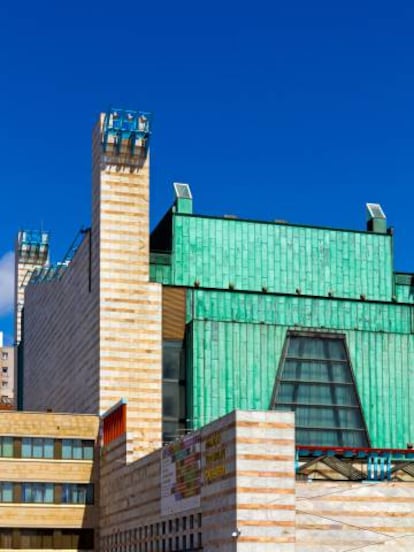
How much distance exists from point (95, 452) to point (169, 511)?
28.8 meters

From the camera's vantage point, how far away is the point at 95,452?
118500 mm

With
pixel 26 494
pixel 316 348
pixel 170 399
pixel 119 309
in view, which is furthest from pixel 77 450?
pixel 316 348

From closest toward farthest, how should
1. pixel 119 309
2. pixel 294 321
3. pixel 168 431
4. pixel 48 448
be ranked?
pixel 168 431 < pixel 119 309 < pixel 48 448 < pixel 294 321

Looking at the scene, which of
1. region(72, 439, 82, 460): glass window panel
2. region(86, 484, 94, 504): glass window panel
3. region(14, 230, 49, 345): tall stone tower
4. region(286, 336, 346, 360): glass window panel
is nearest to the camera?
region(86, 484, 94, 504): glass window panel

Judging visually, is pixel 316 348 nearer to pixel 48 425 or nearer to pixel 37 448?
pixel 48 425

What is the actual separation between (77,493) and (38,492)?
3.74m

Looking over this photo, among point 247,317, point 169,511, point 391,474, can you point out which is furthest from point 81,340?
point 391,474

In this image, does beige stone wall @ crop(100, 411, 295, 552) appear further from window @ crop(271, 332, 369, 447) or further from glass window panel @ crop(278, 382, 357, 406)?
glass window panel @ crop(278, 382, 357, 406)

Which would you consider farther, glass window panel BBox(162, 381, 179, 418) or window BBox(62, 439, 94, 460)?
window BBox(62, 439, 94, 460)

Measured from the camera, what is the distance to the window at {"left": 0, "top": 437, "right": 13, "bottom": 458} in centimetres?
11706

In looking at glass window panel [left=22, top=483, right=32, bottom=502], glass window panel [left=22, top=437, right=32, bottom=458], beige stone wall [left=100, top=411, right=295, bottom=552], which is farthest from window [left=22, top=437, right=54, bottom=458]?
beige stone wall [left=100, top=411, right=295, bottom=552]

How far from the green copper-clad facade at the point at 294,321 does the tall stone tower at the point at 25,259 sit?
5769cm

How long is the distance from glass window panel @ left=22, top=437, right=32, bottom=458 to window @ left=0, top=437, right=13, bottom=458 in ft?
3.75

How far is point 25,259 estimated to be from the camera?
183 meters
